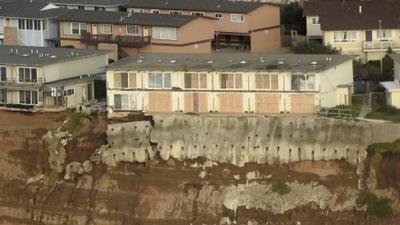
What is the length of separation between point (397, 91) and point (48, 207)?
1617 centimetres

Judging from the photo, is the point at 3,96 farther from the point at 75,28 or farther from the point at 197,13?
the point at 197,13

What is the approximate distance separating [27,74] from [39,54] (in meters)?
2.26

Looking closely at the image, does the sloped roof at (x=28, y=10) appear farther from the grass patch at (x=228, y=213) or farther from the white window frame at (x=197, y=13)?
the grass patch at (x=228, y=213)

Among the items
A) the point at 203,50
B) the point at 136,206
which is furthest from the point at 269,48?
the point at 136,206

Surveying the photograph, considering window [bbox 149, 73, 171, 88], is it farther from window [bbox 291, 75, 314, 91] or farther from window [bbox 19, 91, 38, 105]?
window [bbox 19, 91, 38, 105]

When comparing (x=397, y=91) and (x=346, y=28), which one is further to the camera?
(x=346, y=28)

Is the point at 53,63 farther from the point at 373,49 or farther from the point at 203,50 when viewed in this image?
the point at 373,49

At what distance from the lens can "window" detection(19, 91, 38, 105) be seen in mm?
75625

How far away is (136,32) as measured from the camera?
3246 inches

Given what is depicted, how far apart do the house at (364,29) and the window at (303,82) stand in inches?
458

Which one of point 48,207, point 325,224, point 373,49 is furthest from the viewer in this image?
point 373,49

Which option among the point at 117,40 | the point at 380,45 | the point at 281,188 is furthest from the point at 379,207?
the point at 117,40

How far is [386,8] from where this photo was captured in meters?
83.1

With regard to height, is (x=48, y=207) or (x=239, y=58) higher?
(x=239, y=58)
